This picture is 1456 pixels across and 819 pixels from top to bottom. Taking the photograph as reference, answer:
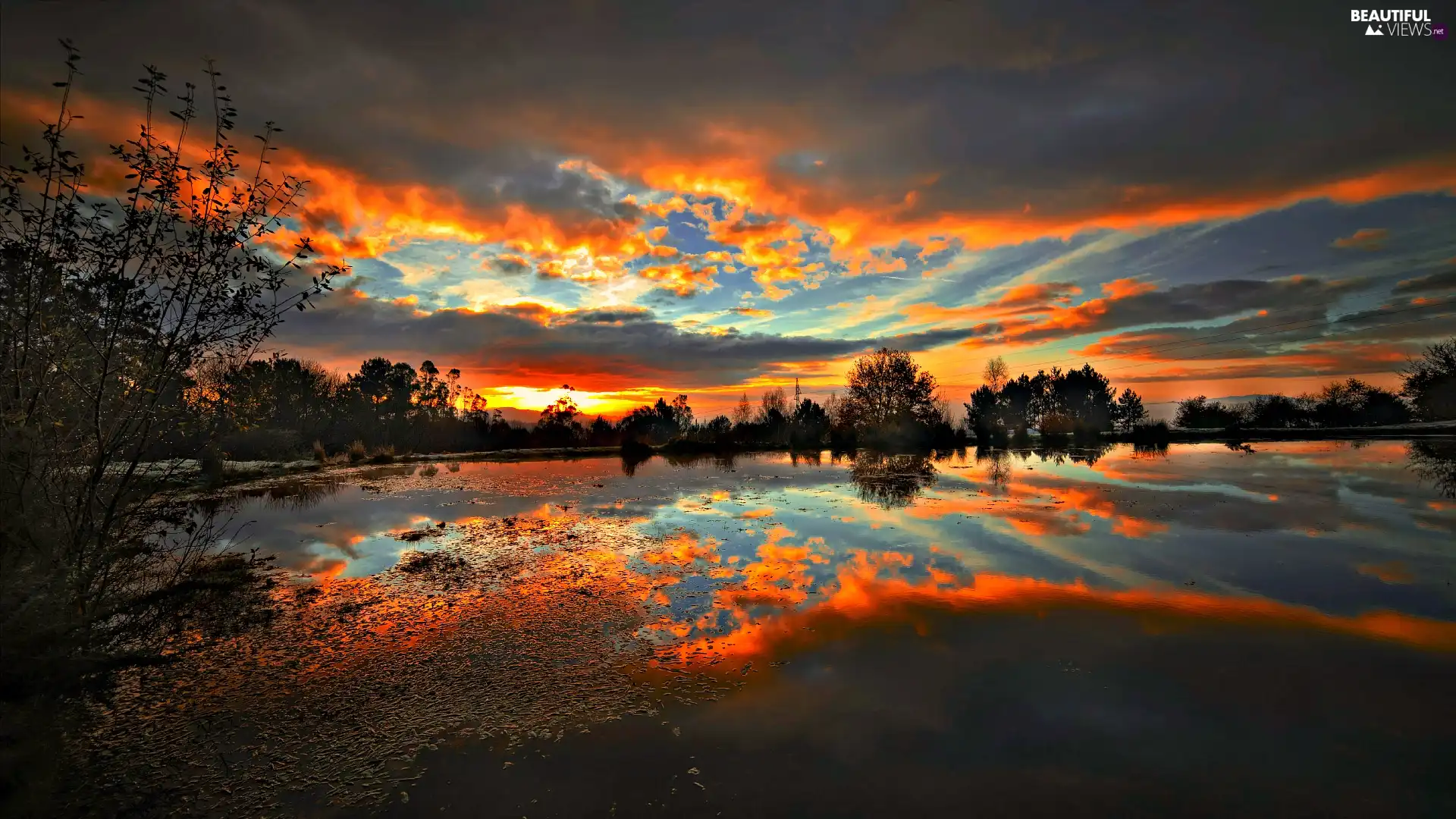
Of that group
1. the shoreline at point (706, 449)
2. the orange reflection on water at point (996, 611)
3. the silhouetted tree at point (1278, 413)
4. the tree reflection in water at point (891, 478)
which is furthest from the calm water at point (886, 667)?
the silhouetted tree at point (1278, 413)

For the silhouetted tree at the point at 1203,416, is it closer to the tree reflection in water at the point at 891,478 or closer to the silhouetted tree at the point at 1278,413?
the silhouetted tree at the point at 1278,413

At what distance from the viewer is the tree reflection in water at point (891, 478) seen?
17281mm

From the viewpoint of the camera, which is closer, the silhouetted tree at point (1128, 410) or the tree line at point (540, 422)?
the tree line at point (540, 422)

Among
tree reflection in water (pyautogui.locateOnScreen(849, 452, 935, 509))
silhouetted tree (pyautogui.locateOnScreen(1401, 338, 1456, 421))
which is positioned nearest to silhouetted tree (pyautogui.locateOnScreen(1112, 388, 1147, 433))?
silhouetted tree (pyautogui.locateOnScreen(1401, 338, 1456, 421))

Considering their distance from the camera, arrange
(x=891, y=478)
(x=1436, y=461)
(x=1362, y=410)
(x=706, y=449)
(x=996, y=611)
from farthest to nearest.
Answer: (x=1362, y=410), (x=706, y=449), (x=1436, y=461), (x=891, y=478), (x=996, y=611)

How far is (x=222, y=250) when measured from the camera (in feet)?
18.1

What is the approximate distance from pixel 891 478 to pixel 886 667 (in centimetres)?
1827

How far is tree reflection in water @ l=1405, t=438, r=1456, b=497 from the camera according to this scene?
58.7 ft

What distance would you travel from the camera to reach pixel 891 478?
23234 mm

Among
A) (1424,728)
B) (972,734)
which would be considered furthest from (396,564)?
(1424,728)

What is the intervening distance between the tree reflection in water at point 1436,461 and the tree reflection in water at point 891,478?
14856 mm

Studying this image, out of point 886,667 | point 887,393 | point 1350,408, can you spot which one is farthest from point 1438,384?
point 886,667

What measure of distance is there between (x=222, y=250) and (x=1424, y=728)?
38.8 ft

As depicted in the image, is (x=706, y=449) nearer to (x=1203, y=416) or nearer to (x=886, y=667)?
(x=886, y=667)
